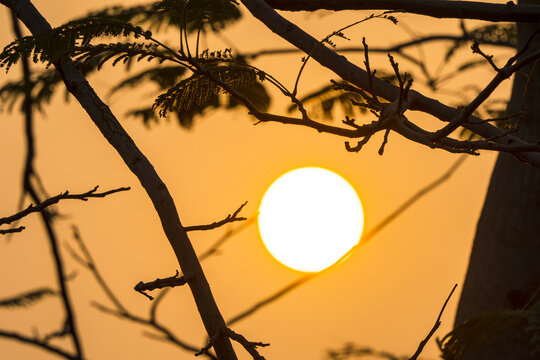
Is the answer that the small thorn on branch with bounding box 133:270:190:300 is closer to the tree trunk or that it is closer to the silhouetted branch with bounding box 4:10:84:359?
the silhouetted branch with bounding box 4:10:84:359

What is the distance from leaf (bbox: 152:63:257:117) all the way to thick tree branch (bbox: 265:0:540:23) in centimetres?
28

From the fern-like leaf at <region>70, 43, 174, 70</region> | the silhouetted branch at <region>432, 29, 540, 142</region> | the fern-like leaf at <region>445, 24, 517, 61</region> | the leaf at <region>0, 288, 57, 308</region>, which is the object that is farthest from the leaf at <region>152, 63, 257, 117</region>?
the fern-like leaf at <region>445, 24, 517, 61</region>

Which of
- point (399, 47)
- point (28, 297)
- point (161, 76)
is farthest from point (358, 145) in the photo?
point (399, 47)

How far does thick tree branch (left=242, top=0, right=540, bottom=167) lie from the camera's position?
2115mm

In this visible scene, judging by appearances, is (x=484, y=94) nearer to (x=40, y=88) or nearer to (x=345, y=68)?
(x=345, y=68)

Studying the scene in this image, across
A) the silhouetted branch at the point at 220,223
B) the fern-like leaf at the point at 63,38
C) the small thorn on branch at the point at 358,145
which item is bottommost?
the small thorn on branch at the point at 358,145

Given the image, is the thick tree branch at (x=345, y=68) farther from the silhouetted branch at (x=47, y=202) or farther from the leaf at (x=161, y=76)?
the leaf at (x=161, y=76)

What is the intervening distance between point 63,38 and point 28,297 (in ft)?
6.59

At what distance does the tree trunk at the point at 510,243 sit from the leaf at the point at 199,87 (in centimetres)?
213

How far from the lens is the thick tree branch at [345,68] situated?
212 cm

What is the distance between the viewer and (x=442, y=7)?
2.05 metres

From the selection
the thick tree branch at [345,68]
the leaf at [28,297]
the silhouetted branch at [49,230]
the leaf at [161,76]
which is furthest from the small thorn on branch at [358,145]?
the leaf at [161,76]

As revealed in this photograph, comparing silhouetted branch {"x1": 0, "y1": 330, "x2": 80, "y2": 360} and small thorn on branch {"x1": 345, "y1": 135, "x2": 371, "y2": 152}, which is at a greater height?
silhouetted branch {"x1": 0, "y1": 330, "x2": 80, "y2": 360}

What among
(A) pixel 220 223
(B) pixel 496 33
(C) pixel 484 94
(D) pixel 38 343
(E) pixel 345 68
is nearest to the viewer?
(C) pixel 484 94
